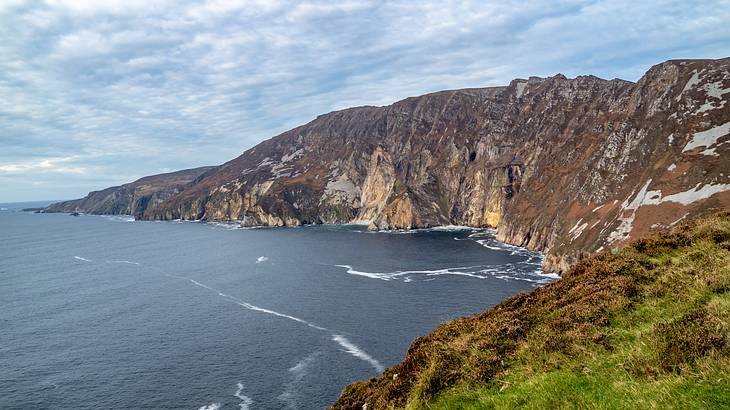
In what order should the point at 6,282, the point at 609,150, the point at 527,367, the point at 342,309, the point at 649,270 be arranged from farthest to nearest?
the point at 609,150, the point at 6,282, the point at 342,309, the point at 649,270, the point at 527,367

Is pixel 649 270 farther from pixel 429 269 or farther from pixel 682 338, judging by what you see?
pixel 429 269

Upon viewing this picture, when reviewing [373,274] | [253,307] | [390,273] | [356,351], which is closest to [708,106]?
[390,273]

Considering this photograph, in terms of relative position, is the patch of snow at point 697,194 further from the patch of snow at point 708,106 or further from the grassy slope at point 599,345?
the grassy slope at point 599,345

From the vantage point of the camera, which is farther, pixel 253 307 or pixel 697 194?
pixel 253 307

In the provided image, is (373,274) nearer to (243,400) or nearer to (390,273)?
(390,273)

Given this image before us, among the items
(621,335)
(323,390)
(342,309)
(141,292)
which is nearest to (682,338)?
(621,335)

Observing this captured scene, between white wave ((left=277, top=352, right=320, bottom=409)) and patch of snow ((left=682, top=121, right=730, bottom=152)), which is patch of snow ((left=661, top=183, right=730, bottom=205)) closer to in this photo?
patch of snow ((left=682, top=121, right=730, bottom=152))
